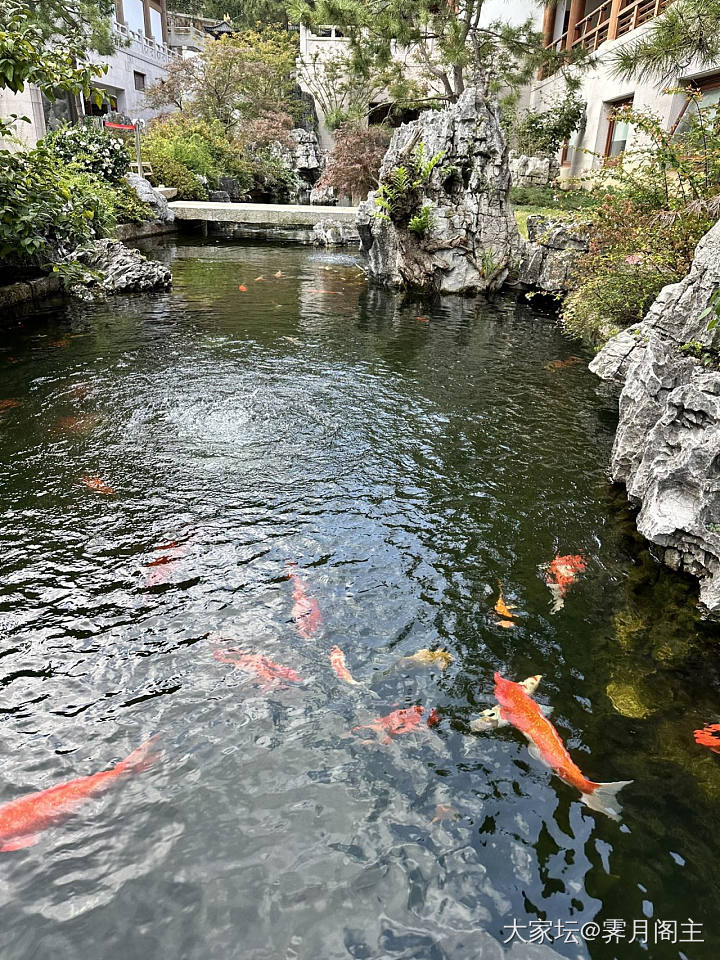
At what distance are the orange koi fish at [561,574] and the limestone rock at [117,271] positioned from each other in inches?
459

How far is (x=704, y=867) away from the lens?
2785 millimetres

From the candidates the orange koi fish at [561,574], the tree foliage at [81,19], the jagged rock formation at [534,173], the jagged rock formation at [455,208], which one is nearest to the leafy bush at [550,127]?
the jagged rock formation at [534,173]

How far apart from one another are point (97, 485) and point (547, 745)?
452 centimetres

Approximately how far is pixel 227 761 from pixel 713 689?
2947 mm

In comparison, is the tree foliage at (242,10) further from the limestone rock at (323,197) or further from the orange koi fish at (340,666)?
the orange koi fish at (340,666)

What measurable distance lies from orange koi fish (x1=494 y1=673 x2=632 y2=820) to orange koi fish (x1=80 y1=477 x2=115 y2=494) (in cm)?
393

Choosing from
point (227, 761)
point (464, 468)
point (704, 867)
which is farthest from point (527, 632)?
point (464, 468)

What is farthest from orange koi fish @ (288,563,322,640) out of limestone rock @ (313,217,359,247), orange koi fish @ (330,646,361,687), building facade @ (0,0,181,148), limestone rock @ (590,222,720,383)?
building facade @ (0,0,181,148)

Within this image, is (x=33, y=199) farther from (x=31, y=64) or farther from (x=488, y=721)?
(x=488, y=721)

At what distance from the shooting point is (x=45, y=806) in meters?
2.95

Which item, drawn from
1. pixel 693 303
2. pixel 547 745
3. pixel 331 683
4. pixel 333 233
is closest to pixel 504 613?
pixel 547 745

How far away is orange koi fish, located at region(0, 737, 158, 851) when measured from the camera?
2.84 metres

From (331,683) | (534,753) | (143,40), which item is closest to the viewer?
(534,753)

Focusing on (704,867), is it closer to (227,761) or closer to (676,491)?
(227,761)
